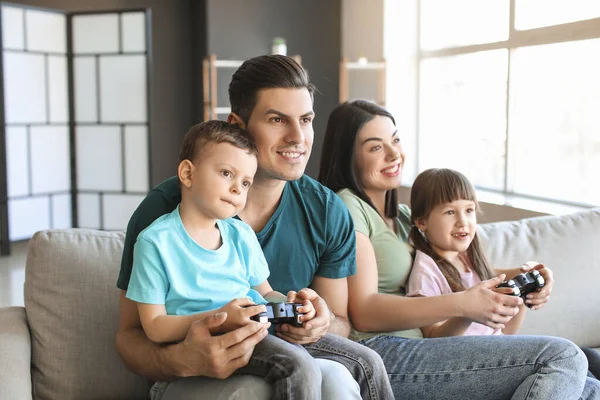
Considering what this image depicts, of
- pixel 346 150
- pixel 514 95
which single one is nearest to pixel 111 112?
pixel 514 95

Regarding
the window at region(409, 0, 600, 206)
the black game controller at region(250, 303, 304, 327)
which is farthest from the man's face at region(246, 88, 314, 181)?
the window at region(409, 0, 600, 206)

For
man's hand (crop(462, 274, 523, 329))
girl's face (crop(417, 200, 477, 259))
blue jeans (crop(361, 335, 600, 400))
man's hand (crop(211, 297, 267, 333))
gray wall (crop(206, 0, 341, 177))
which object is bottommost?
blue jeans (crop(361, 335, 600, 400))

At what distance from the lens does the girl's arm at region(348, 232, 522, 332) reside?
1.84m

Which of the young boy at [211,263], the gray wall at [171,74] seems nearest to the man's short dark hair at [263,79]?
the young boy at [211,263]

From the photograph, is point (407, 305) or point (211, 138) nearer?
point (211, 138)

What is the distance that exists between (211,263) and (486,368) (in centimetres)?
77

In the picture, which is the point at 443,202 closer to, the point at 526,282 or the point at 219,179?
the point at 526,282

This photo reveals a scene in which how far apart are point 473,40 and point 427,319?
12.5ft

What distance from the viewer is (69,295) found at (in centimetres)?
193

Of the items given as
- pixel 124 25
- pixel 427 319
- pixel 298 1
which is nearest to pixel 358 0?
pixel 298 1

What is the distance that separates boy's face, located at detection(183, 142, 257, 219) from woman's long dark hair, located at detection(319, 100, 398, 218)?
0.67 m

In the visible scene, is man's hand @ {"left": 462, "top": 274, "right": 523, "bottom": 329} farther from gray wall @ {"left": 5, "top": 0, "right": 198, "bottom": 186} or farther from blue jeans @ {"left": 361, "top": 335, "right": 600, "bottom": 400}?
gray wall @ {"left": 5, "top": 0, "right": 198, "bottom": 186}

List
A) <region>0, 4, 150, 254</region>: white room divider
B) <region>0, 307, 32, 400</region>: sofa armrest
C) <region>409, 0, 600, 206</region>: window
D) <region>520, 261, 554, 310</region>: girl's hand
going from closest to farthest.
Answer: <region>0, 307, 32, 400</region>: sofa armrest < <region>520, 261, 554, 310</region>: girl's hand < <region>409, 0, 600, 206</region>: window < <region>0, 4, 150, 254</region>: white room divider

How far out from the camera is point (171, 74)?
23.4ft
